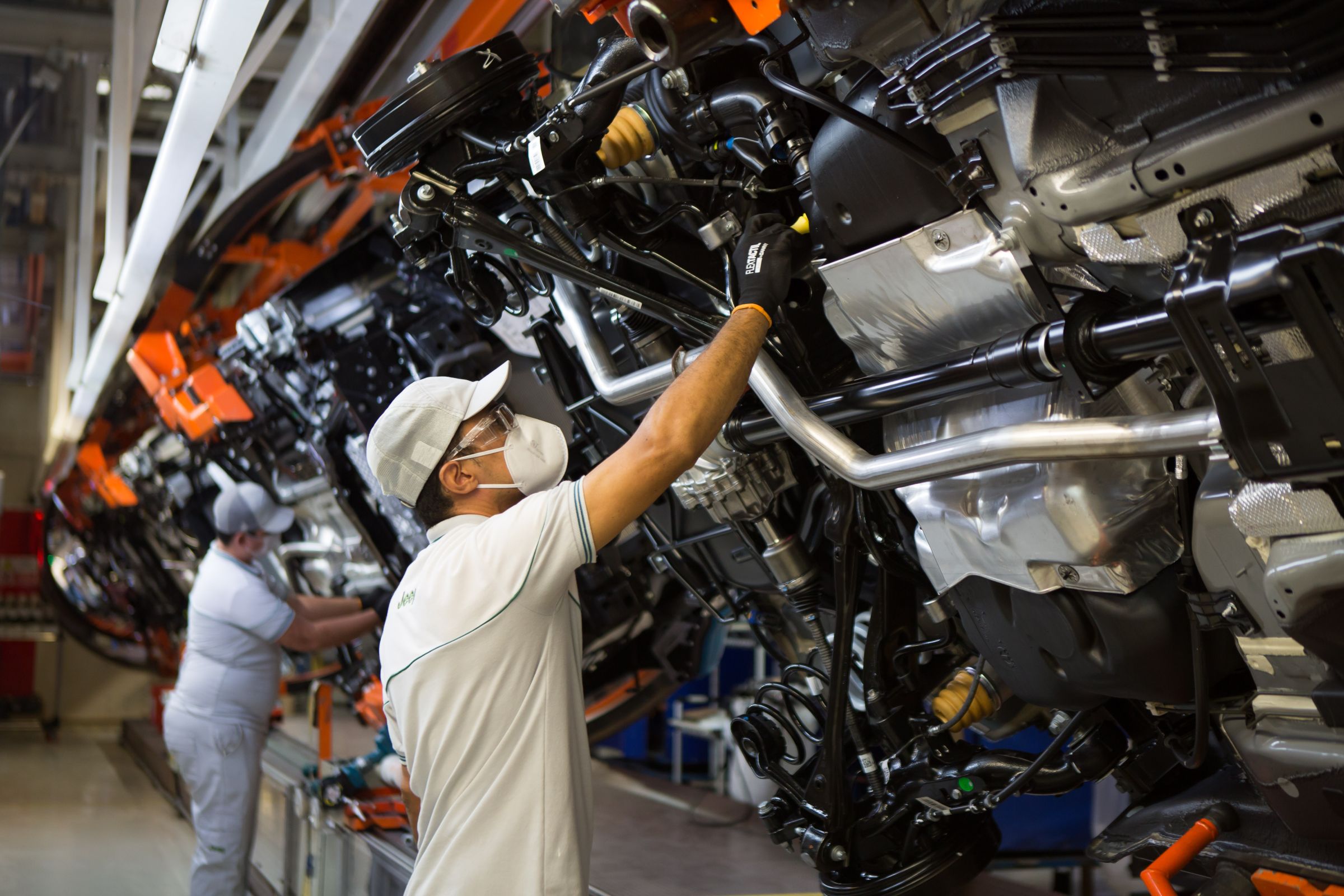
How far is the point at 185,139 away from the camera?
148 inches

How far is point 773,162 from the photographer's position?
196 cm

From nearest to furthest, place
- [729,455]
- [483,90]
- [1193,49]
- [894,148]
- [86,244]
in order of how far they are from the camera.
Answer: [1193,49]
[894,148]
[483,90]
[729,455]
[86,244]

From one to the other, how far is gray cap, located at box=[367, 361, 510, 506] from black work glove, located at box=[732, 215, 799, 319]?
0.49m

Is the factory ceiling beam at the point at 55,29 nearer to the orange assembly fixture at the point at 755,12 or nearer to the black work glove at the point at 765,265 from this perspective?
the black work glove at the point at 765,265

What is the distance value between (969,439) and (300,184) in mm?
4392

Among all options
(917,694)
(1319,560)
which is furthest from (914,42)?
(917,694)

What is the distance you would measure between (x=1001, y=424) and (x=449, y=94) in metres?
1.13

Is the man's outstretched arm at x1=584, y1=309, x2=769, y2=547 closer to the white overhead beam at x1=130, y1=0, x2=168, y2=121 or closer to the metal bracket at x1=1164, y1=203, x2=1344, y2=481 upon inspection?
the metal bracket at x1=1164, y1=203, x2=1344, y2=481

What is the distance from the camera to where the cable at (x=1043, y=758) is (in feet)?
6.61

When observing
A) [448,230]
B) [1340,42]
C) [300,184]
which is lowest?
[1340,42]

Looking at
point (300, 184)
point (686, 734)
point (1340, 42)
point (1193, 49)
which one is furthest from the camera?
point (686, 734)

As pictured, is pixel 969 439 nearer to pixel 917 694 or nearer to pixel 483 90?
pixel 917 694

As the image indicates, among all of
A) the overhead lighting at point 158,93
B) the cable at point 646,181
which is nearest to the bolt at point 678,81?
the cable at point 646,181

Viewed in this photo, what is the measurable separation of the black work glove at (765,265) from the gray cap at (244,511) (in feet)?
11.3
